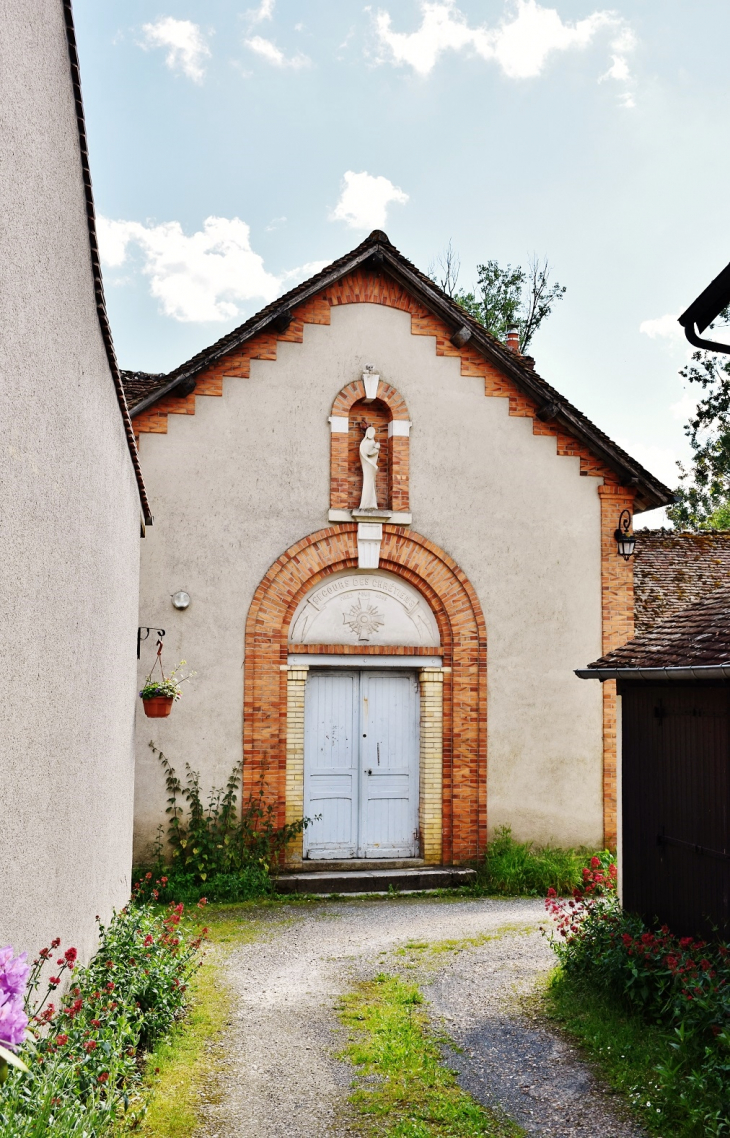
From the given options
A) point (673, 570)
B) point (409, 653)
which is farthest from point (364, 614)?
point (673, 570)

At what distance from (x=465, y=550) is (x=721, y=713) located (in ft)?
18.8

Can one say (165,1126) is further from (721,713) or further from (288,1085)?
(721,713)

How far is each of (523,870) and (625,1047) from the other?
5305mm

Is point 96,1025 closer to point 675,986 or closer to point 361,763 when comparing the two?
point 675,986

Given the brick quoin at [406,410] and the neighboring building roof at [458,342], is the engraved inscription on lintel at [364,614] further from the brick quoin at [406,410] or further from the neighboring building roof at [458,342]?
the neighboring building roof at [458,342]

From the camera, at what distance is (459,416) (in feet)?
38.8

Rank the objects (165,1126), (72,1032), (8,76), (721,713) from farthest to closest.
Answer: (721,713) < (165,1126) < (72,1032) < (8,76)

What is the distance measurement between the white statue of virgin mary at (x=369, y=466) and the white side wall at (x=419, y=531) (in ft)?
1.55

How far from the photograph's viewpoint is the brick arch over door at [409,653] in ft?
35.3

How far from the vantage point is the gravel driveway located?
4977mm

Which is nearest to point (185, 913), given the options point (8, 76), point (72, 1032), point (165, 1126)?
point (165, 1126)

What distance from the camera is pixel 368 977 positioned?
750 cm

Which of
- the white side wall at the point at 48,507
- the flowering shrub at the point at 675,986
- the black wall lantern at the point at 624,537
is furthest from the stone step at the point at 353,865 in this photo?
the white side wall at the point at 48,507

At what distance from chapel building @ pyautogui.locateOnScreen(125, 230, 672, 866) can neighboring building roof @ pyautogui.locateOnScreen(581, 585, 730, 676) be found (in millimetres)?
3889
